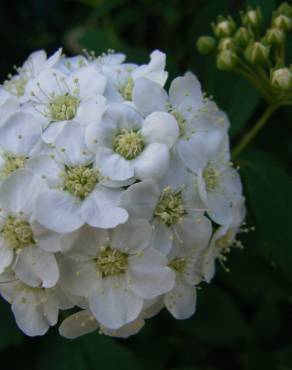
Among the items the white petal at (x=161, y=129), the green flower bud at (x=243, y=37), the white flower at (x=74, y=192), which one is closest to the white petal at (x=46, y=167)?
the white flower at (x=74, y=192)

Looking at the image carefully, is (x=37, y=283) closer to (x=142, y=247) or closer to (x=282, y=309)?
(x=142, y=247)

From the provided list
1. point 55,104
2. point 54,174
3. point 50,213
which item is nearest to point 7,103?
point 55,104

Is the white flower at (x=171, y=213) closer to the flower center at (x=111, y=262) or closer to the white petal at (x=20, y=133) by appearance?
the flower center at (x=111, y=262)

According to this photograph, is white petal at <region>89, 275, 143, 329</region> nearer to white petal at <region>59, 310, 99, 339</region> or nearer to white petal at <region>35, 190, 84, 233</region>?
white petal at <region>59, 310, 99, 339</region>

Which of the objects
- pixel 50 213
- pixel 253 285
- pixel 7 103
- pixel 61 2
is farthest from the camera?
pixel 61 2

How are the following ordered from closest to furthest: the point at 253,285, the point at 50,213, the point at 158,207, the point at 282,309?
the point at 50,213, the point at 158,207, the point at 253,285, the point at 282,309

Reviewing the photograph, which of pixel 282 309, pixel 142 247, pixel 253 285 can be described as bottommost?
pixel 282 309
